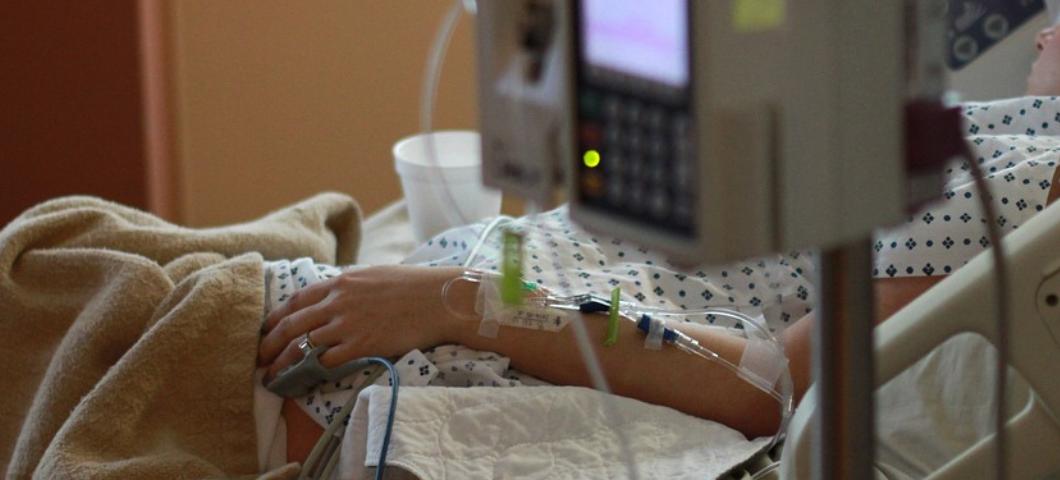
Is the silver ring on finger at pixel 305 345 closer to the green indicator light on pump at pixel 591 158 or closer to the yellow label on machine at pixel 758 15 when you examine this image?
the green indicator light on pump at pixel 591 158

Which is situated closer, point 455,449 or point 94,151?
point 455,449

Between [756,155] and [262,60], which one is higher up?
[756,155]

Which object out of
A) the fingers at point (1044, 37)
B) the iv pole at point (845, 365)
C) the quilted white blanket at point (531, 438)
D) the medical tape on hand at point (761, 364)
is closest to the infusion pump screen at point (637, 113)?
the iv pole at point (845, 365)

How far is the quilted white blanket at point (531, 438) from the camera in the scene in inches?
53.6

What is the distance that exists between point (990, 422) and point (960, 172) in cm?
40

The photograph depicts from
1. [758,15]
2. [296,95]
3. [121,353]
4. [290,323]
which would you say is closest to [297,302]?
[290,323]

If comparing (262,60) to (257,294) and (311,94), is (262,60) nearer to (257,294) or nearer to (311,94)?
(311,94)

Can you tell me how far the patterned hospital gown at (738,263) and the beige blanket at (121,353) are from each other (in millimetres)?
91

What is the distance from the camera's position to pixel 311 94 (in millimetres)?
3107

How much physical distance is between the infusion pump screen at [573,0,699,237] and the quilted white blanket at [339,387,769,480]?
2.12 ft

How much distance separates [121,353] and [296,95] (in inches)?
64.0

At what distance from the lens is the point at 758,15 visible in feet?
2.24

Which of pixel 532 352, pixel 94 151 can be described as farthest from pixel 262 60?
pixel 532 352

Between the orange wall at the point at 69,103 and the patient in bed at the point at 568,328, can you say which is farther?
the orange wall at the point at 69,103
